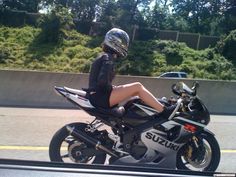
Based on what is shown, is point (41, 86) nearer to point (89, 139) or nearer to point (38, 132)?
point (38, 132)

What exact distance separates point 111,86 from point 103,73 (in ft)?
0.65

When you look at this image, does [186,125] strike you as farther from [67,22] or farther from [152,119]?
[67,22]

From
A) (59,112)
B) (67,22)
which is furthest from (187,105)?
(67,22)

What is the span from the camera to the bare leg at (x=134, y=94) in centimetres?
567

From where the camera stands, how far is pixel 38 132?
9.25m

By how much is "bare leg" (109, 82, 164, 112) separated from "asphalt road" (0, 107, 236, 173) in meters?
1.60

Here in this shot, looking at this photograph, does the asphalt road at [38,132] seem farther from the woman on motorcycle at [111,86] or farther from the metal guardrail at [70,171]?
the metal guardrail at [70,171]

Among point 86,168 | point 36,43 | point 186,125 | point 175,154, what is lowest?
point 36,43

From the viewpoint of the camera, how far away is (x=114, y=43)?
580 cm

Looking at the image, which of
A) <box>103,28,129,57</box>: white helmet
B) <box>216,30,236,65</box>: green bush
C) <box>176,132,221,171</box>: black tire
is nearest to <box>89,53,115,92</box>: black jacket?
<box>103,28,129,57</box>: white helmet

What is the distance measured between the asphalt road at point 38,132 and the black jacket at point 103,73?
1.61m

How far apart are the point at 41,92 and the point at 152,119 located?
9582 mm

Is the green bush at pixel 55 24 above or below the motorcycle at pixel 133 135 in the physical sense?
below

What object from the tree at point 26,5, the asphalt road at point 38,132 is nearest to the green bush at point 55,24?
the tree at point 26,5
